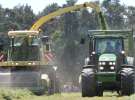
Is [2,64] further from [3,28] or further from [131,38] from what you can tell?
[3,28]

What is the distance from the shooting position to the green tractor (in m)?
26.2

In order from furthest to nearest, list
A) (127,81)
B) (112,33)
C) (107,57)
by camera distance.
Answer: (112,33), (107,57), (127,81)

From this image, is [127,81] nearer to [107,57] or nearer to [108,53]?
[107,57]

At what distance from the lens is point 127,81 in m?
26.0

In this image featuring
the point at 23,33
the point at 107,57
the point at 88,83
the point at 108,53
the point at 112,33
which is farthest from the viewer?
the point at 23,33

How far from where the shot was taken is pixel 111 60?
26.8m

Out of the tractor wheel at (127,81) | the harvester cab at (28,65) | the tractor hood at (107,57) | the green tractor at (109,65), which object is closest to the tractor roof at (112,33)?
the green tractor at (109,65)

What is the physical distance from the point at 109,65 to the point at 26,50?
840cm

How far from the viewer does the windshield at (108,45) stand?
27297 millimetres

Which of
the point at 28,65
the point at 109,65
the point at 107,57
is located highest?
the point at 107,57

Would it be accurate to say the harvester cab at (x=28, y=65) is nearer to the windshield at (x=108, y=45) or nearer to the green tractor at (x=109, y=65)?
the green tractor at (x=109, y=65)

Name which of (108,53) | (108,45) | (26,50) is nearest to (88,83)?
(108,53)

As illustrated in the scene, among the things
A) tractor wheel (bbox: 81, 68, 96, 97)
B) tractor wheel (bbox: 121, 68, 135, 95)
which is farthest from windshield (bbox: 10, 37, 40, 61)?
tractor wheel (bbox: 121, 68, 135, 95)

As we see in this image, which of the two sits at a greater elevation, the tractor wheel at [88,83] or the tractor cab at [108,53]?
the tractor cab at [108,53]
